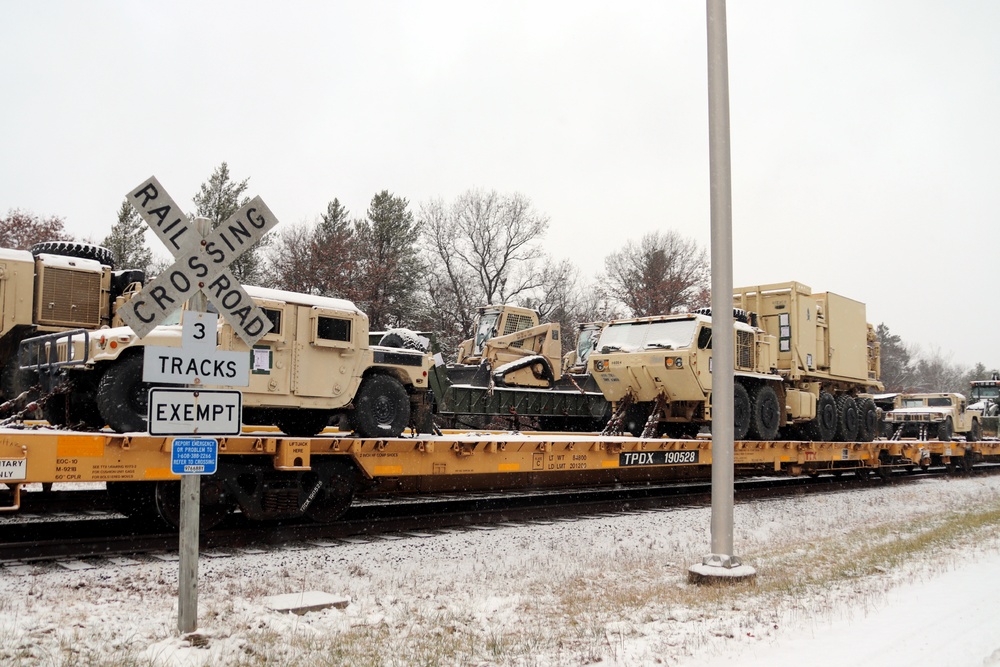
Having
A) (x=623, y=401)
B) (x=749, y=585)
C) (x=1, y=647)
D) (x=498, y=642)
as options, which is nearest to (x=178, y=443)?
(x=1, y=647)

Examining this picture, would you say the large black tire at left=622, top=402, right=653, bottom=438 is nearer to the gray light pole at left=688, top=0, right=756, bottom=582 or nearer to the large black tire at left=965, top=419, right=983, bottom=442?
the gray light pole at left=688, top=0, right=756, bottom=582

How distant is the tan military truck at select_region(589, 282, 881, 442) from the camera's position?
47.5 ft

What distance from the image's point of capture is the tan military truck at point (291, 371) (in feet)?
28.3

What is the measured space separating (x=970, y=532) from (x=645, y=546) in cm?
433

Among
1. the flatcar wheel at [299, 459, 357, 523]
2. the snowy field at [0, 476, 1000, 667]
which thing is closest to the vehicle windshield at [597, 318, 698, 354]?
the snowy field at [0, 476, 1000, 667]

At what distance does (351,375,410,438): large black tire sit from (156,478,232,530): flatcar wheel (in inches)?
77.7

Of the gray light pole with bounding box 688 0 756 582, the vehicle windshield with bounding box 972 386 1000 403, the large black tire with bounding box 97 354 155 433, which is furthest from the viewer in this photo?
the vehicle windshield with bounding box 972 386 1000 403

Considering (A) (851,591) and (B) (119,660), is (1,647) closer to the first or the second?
(B) (119,660)

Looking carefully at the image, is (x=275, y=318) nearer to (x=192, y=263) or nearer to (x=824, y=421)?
(x=192, y=263)

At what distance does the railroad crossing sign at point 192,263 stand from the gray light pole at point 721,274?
4303mm

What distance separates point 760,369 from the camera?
15.6m

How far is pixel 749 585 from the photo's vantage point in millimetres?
7371

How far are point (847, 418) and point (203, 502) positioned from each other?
14.6 meters

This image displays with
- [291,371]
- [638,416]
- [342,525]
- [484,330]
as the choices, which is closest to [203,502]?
[291,371]
